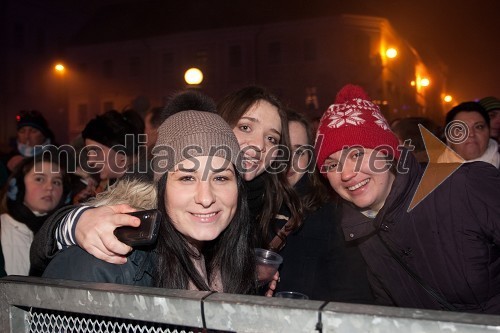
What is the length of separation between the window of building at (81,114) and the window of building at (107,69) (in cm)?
320

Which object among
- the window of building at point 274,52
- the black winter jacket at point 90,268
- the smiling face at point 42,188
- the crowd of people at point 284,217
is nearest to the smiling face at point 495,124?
the crowd of people at point 284,217

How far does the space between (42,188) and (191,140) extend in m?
2.54

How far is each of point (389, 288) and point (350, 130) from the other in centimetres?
95

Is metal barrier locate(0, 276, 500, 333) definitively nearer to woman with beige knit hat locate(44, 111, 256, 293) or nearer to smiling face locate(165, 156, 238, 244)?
woman with beige knit hat locate(44, 111, 256, 293)

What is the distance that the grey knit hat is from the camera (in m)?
2.23

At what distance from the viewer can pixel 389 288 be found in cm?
255

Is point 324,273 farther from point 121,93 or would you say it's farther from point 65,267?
point 121,93

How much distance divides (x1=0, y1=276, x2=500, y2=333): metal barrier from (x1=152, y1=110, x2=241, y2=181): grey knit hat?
3.32 ft

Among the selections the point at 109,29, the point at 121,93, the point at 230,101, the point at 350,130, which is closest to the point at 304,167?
the point at 230,101

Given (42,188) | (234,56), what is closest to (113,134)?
(42,188)

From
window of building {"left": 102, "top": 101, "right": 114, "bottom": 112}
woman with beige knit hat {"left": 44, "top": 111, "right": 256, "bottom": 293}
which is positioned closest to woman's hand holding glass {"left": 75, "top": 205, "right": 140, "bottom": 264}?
woman with beige knit hat {"left": 44, "top": 111, "right": 256, "bottom": 293}

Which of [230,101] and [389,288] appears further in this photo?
[230,101]

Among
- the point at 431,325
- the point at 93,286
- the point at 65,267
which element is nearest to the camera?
the point at 431,325

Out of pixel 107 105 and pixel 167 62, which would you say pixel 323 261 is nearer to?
pixel 167 62
